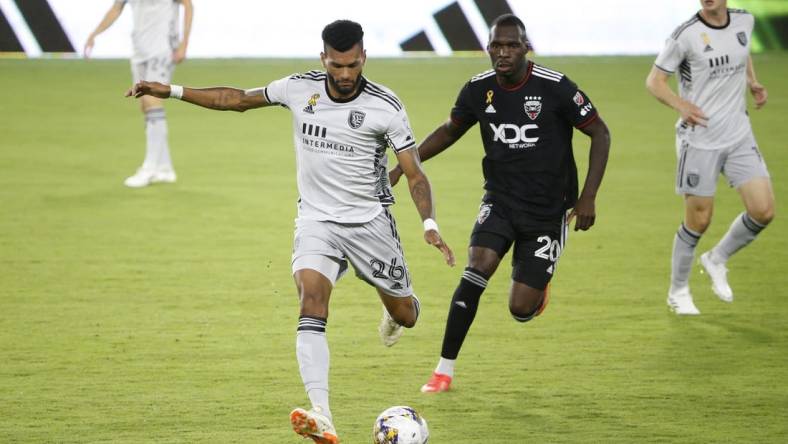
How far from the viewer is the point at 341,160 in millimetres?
6441

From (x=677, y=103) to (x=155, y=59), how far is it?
704 centimetres

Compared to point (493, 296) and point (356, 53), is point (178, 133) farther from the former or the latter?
point (356, 53)

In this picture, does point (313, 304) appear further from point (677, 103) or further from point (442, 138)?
point (677, 103)

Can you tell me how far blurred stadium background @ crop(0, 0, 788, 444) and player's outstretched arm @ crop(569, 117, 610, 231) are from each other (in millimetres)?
922

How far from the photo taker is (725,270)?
30.0ft

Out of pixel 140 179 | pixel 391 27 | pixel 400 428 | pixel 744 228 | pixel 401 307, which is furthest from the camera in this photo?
pixel 391 27

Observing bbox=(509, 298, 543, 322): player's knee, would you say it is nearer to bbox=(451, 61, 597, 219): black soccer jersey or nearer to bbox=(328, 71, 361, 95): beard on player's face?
bbox=(451, 61, 597, 219): black soccer jersey

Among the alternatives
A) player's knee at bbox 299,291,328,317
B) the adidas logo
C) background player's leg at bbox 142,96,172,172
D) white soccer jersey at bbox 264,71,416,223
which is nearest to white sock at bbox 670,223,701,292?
white soccer jersey at bbox 264,71,416,223

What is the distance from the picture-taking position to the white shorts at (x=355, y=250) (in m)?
6.39

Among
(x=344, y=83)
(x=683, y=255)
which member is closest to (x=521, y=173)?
(x=344, y=83)

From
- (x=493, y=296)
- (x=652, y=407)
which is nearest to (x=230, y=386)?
(x=652, y=407)

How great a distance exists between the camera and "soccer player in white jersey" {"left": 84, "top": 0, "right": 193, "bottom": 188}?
1375 cm

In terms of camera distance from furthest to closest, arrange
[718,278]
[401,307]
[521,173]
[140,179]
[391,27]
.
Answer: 1. [391,27]
2. [140,179]
3. [718,278]
4. [521,173]
5. [401,307]

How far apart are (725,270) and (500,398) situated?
9.75 ft
